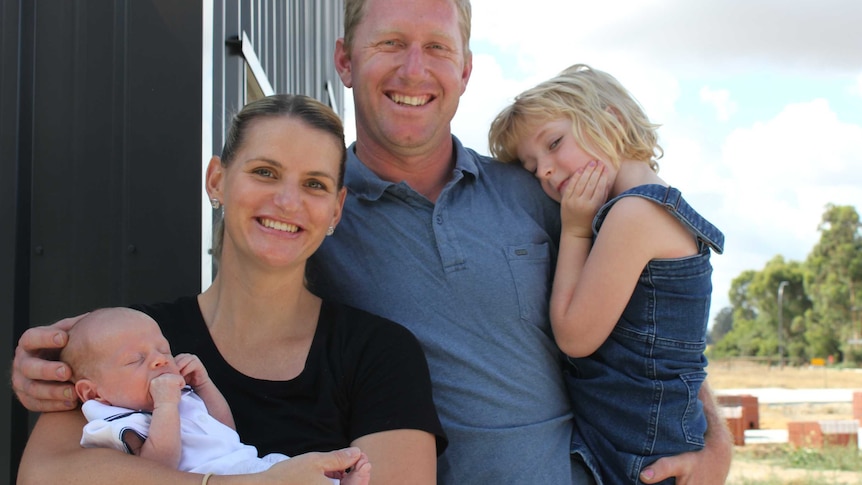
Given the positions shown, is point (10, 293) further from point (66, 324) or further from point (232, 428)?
point (232, 428)

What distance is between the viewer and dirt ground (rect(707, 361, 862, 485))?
1413 centimetres

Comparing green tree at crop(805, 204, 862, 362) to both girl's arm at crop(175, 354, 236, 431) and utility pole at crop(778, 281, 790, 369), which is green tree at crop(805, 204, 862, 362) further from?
girl's arm at crop(175, 354, 236, 431)

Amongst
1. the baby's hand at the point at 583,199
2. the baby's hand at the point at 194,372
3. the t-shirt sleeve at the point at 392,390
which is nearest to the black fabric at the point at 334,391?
the t-shirt sleeve at the point at 392,390

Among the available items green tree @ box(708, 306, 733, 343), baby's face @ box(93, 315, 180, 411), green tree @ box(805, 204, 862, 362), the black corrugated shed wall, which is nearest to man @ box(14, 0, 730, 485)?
the black corrugated shed wall

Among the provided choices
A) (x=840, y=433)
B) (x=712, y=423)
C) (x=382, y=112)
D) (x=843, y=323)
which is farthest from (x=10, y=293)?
(x=843, y=323)

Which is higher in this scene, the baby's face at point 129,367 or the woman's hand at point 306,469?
the baby's face at point 129,367

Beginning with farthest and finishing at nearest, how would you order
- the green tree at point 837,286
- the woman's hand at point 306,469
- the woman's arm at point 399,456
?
the green tree at point 837,286, the woman's arm at point 399,456, the woman's hand at point 306,469

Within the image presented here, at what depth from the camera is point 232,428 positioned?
2.02 metres

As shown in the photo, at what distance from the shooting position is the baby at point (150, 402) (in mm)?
1841

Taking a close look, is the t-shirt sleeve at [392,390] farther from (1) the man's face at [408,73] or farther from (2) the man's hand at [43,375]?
(1) the man's face at [408,73]

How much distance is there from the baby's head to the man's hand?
0.08 ft

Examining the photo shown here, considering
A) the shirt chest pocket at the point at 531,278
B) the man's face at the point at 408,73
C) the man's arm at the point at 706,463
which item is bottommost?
the man's arm at the point at 706,463

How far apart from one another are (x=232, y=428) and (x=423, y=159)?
117 cm

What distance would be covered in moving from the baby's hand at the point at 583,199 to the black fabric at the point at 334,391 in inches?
27.8
